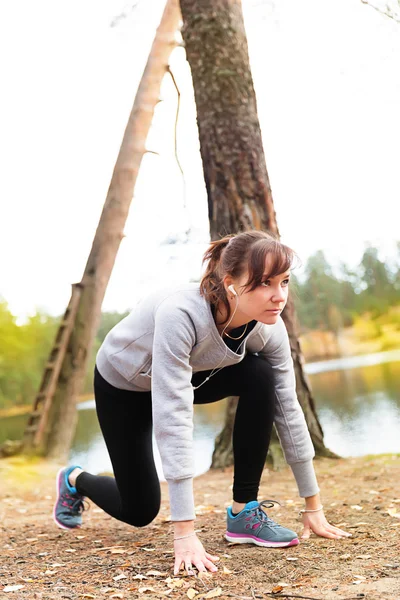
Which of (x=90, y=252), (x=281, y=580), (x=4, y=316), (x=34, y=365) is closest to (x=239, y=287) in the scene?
(x=281, y=580)

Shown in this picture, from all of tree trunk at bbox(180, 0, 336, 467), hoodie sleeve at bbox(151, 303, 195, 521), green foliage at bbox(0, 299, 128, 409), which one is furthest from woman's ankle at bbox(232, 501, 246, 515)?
green foliage at bbox(0, 299, 128, 409)

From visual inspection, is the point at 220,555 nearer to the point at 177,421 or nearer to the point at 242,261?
the point at 177,421

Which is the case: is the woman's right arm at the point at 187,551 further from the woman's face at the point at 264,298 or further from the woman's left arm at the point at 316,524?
the woman's face at the point at 264,298

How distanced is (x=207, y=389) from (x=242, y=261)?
18.3 inches

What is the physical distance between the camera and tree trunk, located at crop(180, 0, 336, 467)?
3.47 meters

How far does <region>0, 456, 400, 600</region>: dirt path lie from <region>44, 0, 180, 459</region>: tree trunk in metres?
2.33

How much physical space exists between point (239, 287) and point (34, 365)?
8481mm

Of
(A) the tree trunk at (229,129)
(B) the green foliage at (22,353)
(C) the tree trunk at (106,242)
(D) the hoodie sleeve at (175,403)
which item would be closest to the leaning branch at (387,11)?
(A) the tree trunk at (229,129)

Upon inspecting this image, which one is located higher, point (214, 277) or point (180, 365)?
point (214, 277)

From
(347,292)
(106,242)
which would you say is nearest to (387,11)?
(106,242)

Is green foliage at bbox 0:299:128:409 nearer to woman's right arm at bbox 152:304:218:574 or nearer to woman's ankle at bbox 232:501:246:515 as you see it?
woman's ankle at bbox 232:501:246:515

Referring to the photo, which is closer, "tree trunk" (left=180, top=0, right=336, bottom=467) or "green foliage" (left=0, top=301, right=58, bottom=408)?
"tree trunk" (left=180, top=0, right=336, bottom=467)

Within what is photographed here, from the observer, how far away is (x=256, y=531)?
191 centimetres

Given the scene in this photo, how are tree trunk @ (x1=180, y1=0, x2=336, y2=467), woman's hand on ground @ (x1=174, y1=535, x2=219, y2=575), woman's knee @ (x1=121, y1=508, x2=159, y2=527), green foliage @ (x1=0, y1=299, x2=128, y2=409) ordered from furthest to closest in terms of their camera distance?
green foliage @ (x1=0, y1=299, x2=128, y2=409) → tree trunk @ (x1=180, y1=0, x2=336, y2=467) → woman's knee @ (x1=121, y1=508, x2=159, y2=527) → woman's hand on ground @ (x1=174, y1=535, x2=219, y2=575)
